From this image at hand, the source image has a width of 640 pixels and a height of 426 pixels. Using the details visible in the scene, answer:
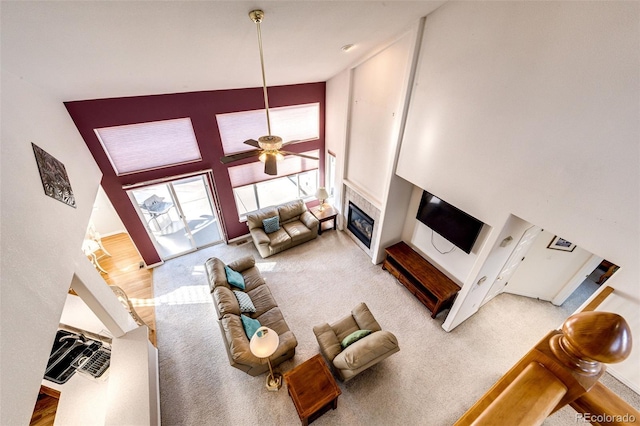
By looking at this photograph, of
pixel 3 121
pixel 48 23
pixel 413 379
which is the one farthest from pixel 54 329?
pixel 413 379

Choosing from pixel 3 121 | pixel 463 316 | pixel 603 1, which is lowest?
pixel 463 316

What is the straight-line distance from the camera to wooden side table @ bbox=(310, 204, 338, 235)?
6.40 m

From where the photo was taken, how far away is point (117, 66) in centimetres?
285

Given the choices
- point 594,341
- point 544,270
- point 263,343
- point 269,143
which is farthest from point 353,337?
point 544,270

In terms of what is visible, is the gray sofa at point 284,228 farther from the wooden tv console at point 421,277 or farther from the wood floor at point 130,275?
the wood floor at point 130,275

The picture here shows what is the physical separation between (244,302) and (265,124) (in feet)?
11.9

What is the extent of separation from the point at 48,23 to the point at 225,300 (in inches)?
138

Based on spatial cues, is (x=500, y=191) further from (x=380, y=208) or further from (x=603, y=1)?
(x=380, y=208)

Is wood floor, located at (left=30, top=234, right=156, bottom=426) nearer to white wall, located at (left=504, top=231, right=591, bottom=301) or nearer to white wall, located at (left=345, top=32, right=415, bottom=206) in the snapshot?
white wall, located at (left=345, top=32, right=415, bottom=206)

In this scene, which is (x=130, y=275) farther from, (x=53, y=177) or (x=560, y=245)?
(x=560, y=245)

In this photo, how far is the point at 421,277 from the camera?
4.68m

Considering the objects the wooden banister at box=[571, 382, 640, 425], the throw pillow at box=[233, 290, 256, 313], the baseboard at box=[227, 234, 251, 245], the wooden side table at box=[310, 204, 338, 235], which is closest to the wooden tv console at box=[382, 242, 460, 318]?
the wooden side table at box=[310, 204, 338, 235]

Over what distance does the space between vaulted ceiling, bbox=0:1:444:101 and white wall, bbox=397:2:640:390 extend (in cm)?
86

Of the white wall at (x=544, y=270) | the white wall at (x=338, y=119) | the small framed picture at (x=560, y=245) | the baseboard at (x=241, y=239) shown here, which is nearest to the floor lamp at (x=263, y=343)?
the baseboard at (x=241, y=239)
